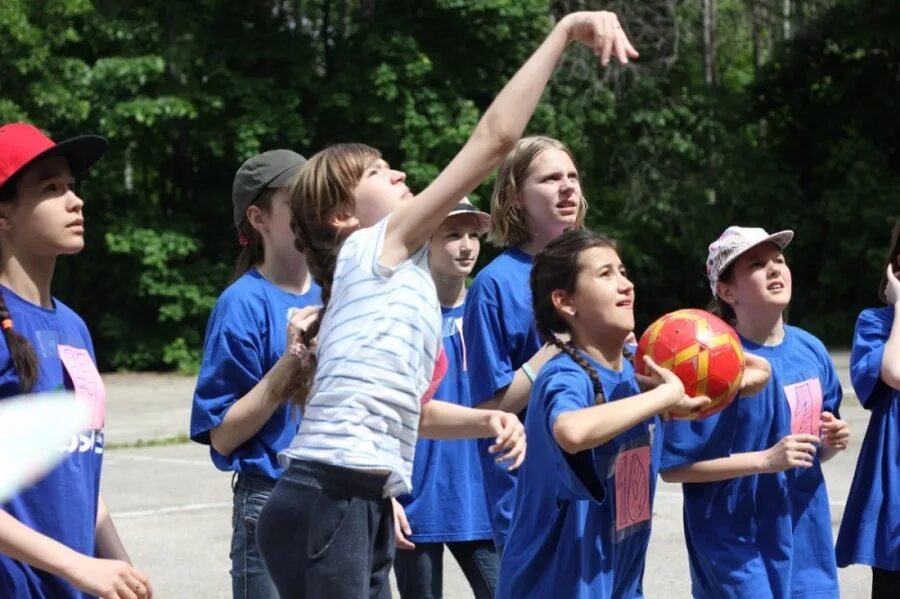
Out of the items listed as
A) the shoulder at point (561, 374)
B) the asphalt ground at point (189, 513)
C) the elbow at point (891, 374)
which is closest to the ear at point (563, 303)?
the shoulder at point (561, 374)

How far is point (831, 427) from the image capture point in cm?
505

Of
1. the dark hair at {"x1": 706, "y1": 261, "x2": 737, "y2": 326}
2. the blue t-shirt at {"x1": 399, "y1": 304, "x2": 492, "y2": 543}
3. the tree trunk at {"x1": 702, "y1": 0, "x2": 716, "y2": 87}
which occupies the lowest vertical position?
the blue t-shirt at {"x1": 399, "y1": 304, "x2": 492, "y2": 543}

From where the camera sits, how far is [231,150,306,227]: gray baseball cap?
15.4 feet

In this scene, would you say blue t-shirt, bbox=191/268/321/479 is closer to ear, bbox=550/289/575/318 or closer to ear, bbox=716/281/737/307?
ear, bbox=550/289/575/318

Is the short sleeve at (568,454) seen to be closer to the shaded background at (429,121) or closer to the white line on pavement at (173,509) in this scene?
the white line on pavement at (173,509)

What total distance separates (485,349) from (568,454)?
1226 millimetres

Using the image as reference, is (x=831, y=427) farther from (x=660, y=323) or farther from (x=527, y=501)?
(x=527, y=501)

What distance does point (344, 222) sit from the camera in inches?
150

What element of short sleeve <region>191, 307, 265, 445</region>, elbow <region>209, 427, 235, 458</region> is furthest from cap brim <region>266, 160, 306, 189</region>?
elbow <region>209, 427, 235, 458</region>

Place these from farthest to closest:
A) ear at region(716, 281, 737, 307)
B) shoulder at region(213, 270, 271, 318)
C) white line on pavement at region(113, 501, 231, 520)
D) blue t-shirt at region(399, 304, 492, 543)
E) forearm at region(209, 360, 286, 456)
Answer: white line on pavement at region(113, 501, 231, 520), blue t-shirt at region(399, 304, 492, 543), ear at region(716, 281, 737, 307), shoulder at region(213, 270, 271, 318), forearm at region(209, 360, 286, 456)

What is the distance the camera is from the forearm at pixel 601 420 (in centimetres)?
375

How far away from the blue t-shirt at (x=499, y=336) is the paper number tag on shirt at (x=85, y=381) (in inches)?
67.6

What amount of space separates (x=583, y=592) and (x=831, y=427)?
1.54 metres

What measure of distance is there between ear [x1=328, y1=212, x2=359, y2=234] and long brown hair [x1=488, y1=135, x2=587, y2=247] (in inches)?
60.9
